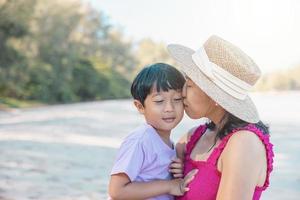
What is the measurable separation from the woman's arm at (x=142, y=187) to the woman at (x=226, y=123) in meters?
0.03

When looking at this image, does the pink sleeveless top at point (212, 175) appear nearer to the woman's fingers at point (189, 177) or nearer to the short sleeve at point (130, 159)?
the woman's fingers at point (189, 177)


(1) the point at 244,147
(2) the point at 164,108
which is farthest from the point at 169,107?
(1) the point at 244,147

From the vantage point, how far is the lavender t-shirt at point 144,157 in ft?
5.82

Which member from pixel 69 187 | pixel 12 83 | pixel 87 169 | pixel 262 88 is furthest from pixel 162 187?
pixel 262 88

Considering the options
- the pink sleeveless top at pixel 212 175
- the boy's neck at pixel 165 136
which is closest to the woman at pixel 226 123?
the pink sleeveless top at pixel 212 175

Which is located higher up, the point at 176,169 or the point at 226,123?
Answer: the point at 226,123

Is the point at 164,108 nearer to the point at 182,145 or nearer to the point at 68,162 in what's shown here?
the point at 182,145

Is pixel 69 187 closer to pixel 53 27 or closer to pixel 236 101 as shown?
pixel 236 101

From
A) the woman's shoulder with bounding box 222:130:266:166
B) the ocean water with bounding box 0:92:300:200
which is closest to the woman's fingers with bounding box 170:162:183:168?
the woman's shoulder with bounding box 222:130:266:166

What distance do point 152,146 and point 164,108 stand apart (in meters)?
0.13

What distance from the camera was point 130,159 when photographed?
69.7 inches

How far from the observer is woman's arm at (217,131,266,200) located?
1595mm

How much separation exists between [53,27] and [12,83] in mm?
6412

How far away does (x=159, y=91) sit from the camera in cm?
186
